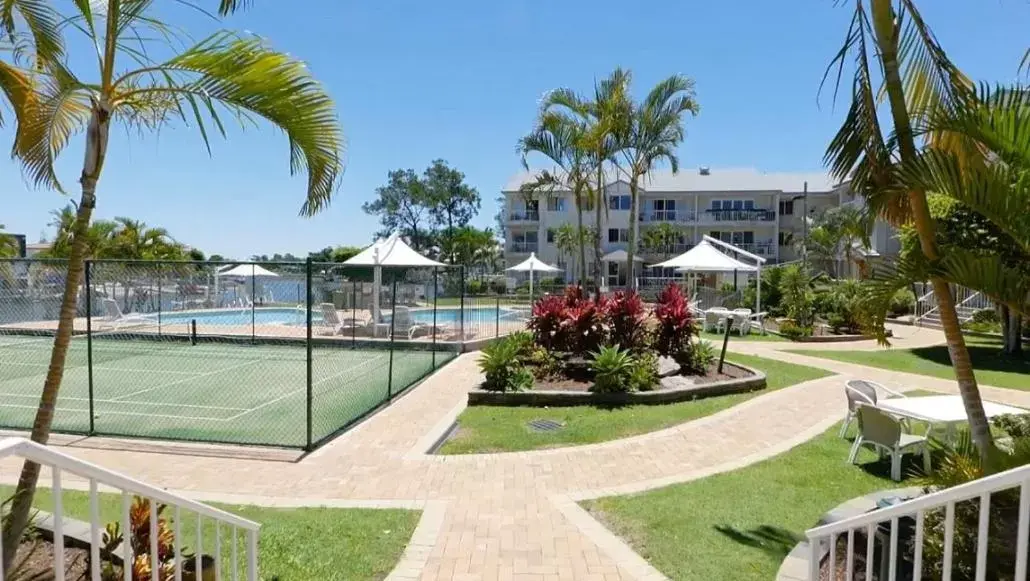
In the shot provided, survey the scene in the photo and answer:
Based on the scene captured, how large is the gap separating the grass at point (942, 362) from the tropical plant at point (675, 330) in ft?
19.5

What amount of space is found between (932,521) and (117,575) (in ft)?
15.7

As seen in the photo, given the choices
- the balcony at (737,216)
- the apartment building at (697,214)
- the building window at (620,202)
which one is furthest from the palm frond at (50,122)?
Answer: the balcony at (737,216)

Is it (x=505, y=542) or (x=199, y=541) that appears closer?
(x=199, y=541)

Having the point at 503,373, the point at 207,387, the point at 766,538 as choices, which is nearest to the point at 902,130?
the point at 766,538

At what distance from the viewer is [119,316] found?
1772cm

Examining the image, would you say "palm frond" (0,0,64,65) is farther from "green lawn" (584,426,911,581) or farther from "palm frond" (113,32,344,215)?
"green lawn" (584,426,911,581)

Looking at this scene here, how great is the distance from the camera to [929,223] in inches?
173

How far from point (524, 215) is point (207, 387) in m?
41.1

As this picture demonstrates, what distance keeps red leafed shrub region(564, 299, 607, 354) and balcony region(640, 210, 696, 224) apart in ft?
126

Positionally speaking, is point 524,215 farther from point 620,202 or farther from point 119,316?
point 119,316

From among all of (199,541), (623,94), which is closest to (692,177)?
(623,94)

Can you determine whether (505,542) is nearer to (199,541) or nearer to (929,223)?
(199,541)

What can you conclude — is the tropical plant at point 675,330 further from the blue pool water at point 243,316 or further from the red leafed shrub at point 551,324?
the blue pool water at point 243,316

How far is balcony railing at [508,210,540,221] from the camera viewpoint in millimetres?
51219
